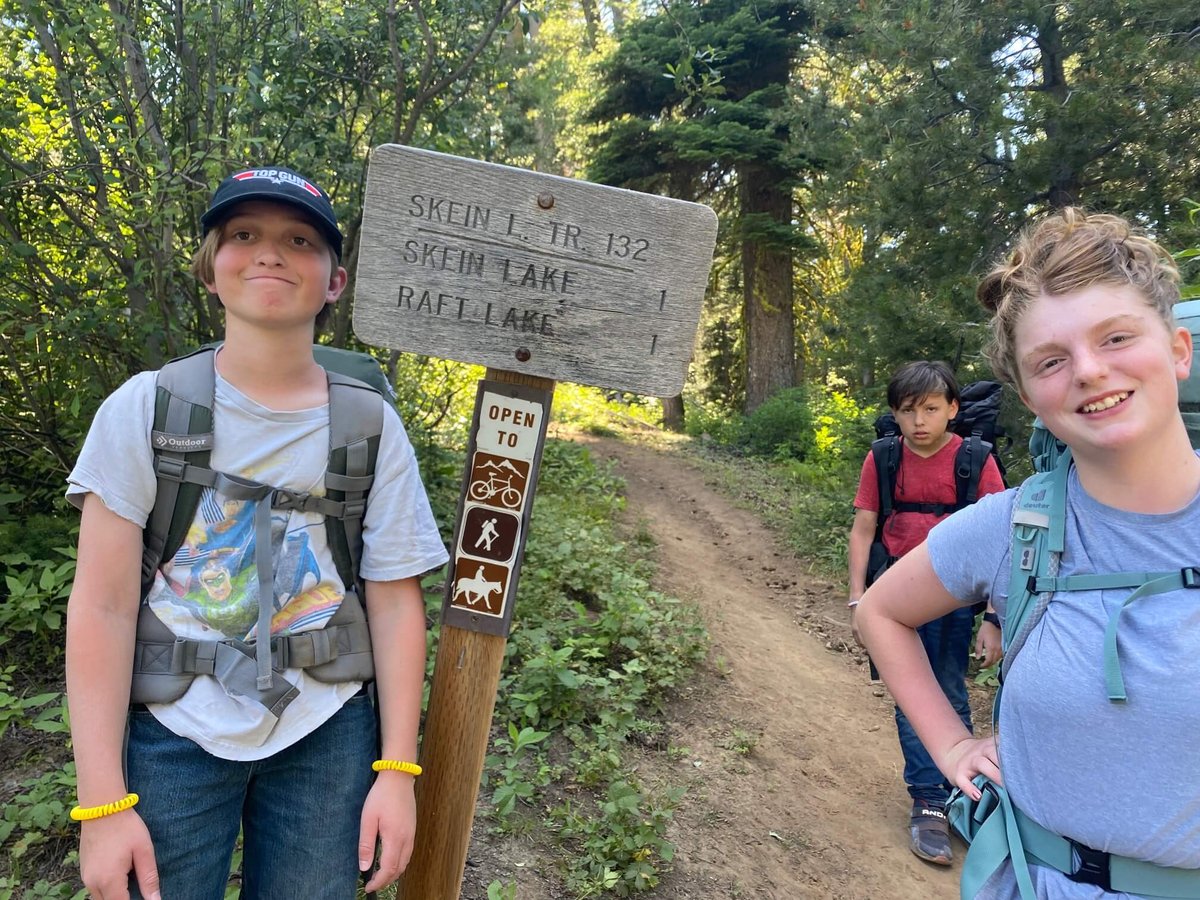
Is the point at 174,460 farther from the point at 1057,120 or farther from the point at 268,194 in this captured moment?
the point at 1057,120

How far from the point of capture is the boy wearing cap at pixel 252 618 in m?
1.47

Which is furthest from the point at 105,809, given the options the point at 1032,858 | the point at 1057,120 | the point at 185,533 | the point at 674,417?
the point at 674,417

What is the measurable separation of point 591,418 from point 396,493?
1503cm

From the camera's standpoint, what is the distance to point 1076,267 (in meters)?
1.41

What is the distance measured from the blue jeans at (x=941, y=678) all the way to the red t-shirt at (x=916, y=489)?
370mm

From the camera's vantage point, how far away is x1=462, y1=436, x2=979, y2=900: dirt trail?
3230 millimetres

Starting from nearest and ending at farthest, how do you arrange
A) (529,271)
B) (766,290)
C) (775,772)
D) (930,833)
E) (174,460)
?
1. (174,460)
2. (529,271)
3. (930,833)
4. (775,772)
5. (766,290)

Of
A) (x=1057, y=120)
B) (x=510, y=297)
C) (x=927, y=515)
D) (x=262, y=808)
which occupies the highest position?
(x=1057, y=120)

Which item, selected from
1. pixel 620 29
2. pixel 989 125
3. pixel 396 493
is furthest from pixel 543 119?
pixel 396 493

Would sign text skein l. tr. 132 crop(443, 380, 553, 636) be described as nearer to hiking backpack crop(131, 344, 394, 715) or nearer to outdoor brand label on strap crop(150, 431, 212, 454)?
hiking backpack crop(131, 344, 394, 715)

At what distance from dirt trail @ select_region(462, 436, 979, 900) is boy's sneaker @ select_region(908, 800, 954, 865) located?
5 centimetres

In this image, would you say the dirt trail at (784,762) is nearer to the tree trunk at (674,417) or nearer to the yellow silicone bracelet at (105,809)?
the yellow silicone bracelet at (105,809)

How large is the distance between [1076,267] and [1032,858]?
1.00m

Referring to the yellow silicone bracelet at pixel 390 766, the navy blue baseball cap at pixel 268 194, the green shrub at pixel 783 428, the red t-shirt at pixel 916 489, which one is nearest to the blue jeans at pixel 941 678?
the red t-shirt at pixel 916 489
